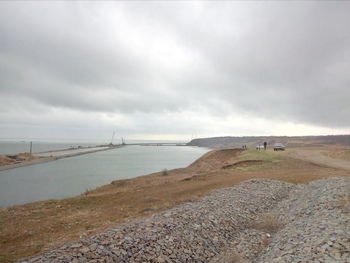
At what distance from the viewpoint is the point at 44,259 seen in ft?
20.1

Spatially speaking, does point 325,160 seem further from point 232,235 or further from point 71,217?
point 71,217

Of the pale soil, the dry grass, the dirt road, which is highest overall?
the dirt road

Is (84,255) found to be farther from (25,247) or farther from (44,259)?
(25,247)

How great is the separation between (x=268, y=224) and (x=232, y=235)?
1822mm

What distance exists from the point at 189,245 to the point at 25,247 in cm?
592

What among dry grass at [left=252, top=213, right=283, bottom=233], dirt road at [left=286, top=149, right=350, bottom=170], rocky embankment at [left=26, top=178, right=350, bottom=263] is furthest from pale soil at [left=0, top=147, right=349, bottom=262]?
dirt road at [left=286, top=149, right=350, bottom=170]

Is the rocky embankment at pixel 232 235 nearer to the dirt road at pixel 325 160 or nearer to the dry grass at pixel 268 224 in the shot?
the dry grass at pixel 268 224

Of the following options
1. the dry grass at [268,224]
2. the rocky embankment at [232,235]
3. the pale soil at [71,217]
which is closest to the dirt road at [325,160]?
the pale soil at [71,217]

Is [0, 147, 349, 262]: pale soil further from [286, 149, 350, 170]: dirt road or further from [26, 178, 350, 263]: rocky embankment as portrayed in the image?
[286, 149, 350, 170]: dirt road

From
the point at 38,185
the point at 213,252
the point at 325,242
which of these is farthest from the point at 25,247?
the point at 38,185

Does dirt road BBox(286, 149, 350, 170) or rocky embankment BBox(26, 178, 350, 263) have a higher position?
dirt road BBox(286, 149, 350, 170)

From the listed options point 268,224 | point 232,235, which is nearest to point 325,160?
point 268,224

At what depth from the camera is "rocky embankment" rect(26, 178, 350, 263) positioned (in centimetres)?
648

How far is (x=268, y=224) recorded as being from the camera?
1002cm
